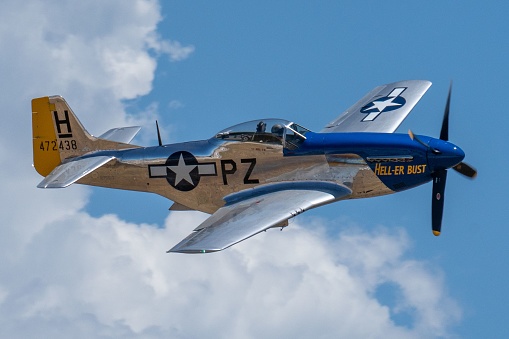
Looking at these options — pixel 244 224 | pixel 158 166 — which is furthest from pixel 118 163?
pixel 244 224

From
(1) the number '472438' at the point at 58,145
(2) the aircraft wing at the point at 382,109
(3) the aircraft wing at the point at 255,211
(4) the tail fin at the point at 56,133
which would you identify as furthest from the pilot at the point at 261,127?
(1) the number '472438' at the point at 58,145

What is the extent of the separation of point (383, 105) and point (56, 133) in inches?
320

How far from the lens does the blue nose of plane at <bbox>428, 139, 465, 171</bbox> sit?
80.2 ft

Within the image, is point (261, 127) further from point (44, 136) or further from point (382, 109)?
point (44, 136)

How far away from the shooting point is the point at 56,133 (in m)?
27.6

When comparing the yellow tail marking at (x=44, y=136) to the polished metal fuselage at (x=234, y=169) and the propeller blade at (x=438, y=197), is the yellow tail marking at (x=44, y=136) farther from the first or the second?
the propeller blade at (x=438, y=197)

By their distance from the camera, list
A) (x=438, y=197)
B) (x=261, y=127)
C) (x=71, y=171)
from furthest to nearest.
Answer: (x=71, y=171), (x=261, y=127), (x=438, y=197)

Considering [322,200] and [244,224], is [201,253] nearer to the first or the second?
[244,224]

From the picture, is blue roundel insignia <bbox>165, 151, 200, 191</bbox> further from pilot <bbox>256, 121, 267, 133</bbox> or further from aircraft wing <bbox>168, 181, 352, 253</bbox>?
pilot <bbox>256, 121, 267, 133</bbox>

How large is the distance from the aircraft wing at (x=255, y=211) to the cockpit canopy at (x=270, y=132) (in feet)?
3.15

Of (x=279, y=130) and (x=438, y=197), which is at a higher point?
(x=279, y=130)

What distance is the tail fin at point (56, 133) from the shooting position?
2742 cm

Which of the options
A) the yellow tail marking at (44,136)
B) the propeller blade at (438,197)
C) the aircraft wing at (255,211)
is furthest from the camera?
the yellow tail marking at (44,136)

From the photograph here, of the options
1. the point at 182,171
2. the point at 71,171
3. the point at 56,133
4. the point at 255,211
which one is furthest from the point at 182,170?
the point at 56,133
